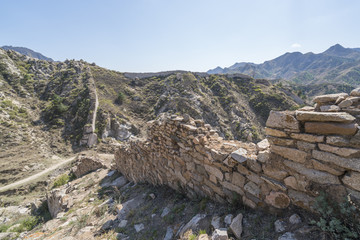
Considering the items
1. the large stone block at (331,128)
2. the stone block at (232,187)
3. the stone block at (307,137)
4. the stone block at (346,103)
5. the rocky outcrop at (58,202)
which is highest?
the stone block at (346,103)

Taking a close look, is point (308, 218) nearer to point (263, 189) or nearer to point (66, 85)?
point (263, 189)

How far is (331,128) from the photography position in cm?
194

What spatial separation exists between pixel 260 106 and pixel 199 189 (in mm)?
35332

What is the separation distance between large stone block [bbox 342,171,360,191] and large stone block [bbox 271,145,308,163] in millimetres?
424

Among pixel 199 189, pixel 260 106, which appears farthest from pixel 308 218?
pixel 260 106

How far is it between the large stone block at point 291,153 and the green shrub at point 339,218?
47 centimetres

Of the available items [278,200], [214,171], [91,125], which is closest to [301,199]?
[278,200]

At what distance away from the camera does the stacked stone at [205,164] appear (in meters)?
2.62

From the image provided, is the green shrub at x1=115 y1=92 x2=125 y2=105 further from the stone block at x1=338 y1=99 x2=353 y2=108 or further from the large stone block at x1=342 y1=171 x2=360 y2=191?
the large stone block at x1=342 y1=171 x2=360 y2=191

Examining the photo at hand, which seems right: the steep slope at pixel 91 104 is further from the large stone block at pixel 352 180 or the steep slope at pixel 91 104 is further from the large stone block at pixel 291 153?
the large stone block at pixel 352 180

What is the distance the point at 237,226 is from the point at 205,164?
133cm

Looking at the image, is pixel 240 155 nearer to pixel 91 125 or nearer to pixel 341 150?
pixel 341 150

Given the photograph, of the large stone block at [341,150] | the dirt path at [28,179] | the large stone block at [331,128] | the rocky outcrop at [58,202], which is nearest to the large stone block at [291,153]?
the large stone block at [341,150]

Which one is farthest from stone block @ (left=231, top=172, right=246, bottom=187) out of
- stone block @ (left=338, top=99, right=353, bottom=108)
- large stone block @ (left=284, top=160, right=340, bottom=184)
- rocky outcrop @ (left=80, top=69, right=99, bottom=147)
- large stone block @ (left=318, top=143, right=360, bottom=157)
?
rocky outcrop @ (left=80, top=69, right=99, bottom=147)
